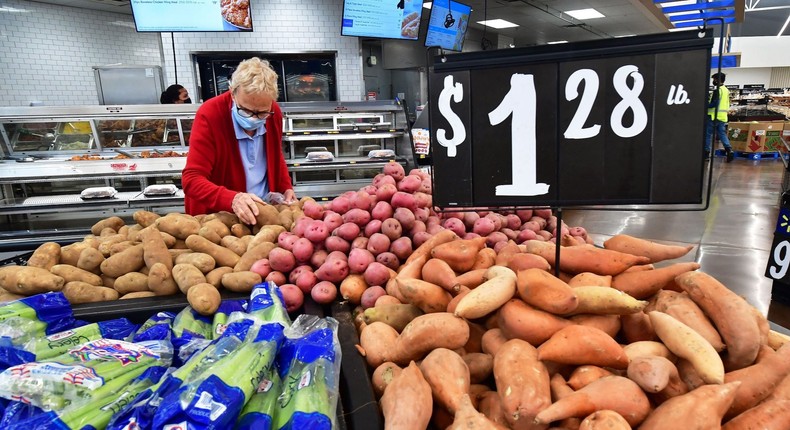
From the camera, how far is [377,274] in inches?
60.1

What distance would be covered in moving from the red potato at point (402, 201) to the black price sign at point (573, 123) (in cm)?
43

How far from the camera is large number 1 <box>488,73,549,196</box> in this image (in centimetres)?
125

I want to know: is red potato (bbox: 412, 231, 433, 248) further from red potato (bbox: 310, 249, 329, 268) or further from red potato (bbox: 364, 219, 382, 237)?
red potato (bbox: 310, 249, 329, 268)

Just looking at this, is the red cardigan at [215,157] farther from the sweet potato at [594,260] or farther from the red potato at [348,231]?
the sweet potato at [594,260]

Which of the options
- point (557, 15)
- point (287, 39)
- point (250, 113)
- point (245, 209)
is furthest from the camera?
point (557, 15)

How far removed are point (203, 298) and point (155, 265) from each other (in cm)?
29

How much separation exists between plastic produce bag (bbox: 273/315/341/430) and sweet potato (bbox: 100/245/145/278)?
2.68ft

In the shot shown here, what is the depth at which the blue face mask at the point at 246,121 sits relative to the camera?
2578 mm

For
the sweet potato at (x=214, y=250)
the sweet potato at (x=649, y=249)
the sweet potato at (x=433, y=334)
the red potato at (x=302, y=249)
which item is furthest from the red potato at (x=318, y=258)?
the sweet potato at (x=649, y=249)

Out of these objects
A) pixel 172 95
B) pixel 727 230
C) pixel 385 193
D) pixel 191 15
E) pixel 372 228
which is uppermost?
pixel 191 15

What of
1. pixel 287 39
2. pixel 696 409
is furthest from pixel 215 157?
pixel 287 39

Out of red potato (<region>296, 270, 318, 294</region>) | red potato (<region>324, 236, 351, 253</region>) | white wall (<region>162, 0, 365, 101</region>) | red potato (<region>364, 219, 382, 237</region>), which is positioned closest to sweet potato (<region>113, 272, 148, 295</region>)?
red potato (<region>296, 270, 318, 294</region>)

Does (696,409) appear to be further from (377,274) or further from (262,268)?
(262,268)

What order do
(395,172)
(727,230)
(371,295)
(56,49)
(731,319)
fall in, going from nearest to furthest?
1. (731,319)
2. (371,295)
3. (395,172)
4. (727,230)
5. (56,49)
